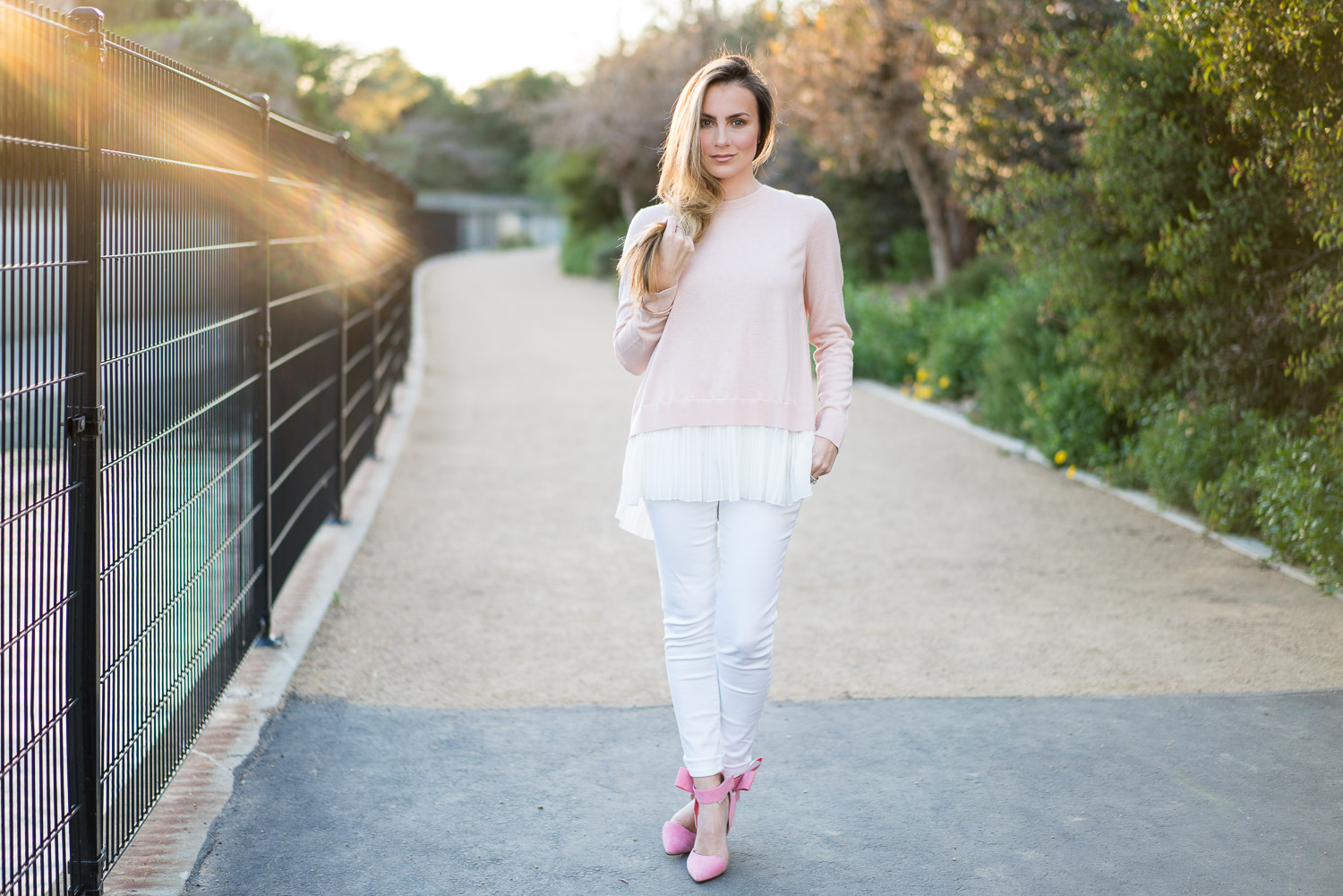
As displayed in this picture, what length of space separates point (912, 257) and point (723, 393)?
1947 centimetres

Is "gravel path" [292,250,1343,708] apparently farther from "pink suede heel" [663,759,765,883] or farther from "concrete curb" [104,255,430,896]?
"pink suede heel" [663,759,765,883]

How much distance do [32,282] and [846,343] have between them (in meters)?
1.89

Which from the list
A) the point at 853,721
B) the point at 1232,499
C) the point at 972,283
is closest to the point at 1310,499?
the point at 1232,499

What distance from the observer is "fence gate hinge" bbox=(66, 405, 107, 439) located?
110 inches

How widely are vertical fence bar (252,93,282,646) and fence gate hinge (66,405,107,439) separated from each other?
2078 millimetres

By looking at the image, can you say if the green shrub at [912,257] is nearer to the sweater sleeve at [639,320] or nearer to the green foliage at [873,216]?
the green foliage at [873,216]

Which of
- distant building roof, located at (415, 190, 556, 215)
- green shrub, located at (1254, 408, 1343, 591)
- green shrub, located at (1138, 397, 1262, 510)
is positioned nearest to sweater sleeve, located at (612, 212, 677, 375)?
green shrub, located at (1254, 408, 1343, 591)

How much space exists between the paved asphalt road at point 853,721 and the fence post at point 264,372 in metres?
0.30

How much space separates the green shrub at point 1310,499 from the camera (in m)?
5.43

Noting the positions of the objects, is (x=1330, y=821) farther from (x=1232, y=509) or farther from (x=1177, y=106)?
(x=1177, y=106)

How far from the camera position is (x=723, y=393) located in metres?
3.22

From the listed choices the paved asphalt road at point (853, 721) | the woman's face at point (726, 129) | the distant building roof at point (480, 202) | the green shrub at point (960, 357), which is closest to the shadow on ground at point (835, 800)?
the paved asphalt road at point (853, 721)

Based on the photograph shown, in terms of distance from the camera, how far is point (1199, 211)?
660 cm

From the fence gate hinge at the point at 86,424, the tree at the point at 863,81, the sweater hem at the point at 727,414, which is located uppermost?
the tree at the point at 863,81
